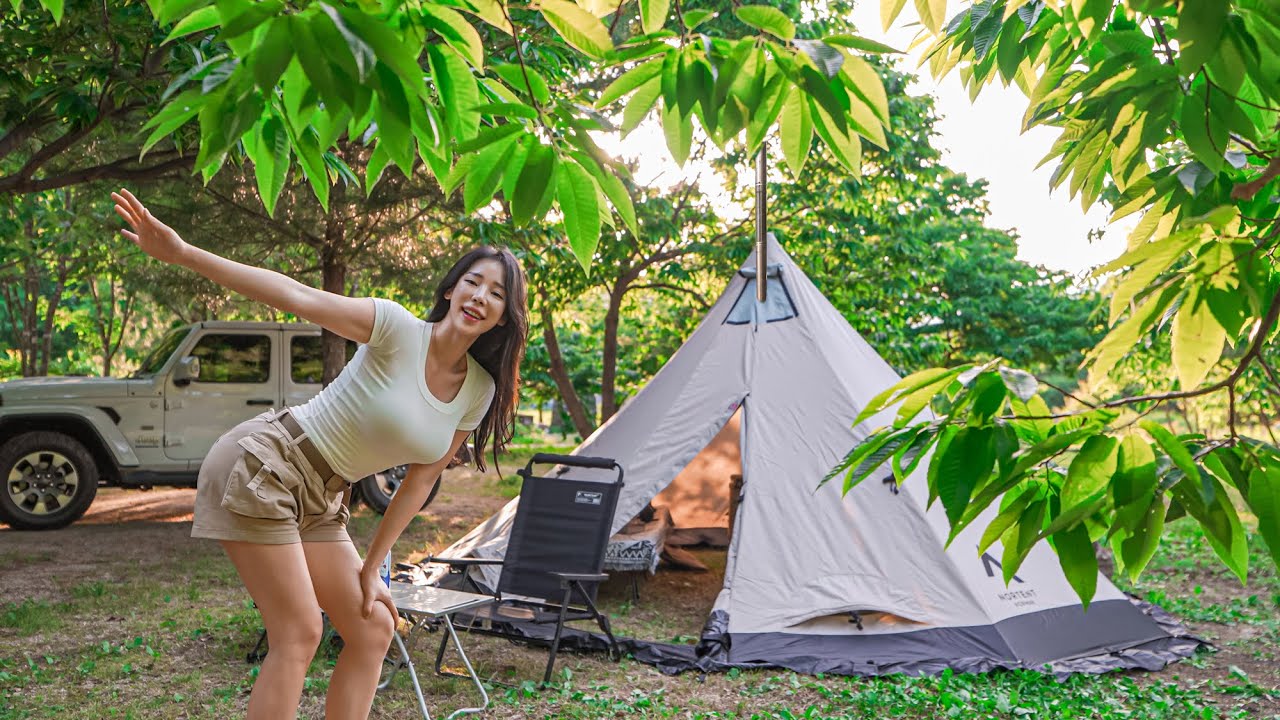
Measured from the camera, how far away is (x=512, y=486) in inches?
511

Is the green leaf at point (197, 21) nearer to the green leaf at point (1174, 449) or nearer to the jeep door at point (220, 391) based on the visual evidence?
the green leaf at point (1174, 449)

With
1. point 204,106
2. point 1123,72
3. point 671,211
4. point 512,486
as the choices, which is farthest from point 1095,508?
point 512,486

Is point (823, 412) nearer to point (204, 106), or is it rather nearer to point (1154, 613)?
point (1154, 613)

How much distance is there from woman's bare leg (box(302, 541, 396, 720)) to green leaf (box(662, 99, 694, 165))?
62.6 inches

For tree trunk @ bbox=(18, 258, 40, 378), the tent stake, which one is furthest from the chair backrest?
tree trunk @ bbox=(18, 258, 40, 378)

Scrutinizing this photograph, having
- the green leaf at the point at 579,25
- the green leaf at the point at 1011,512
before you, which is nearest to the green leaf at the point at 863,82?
the green leaf at the point at 579,25

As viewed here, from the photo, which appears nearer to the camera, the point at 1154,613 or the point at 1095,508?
the point at 1095,508

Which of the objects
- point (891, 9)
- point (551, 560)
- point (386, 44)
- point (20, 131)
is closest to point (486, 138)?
point (386, 44)

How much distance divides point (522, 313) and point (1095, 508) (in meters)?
1.72

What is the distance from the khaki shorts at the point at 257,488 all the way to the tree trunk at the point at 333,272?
6340mm

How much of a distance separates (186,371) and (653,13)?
306 inches

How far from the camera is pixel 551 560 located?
4996 mm

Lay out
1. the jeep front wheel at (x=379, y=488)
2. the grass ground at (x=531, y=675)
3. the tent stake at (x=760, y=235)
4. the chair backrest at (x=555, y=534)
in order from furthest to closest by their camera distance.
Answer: the jeep front wheel at (x=379, y=488) < the tent stake at (x=760, y=235) < the chair backrest at (x=555, y=534) < the grass ground at (x=531, y=675)

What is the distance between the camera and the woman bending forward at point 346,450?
7.29 ft
